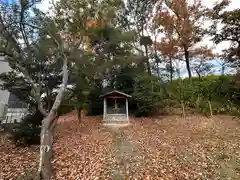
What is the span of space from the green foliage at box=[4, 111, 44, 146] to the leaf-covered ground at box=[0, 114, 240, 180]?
18.4 inches

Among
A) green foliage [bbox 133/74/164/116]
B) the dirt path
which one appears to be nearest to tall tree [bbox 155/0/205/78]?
green foliage [bbox 133/74/164/116]

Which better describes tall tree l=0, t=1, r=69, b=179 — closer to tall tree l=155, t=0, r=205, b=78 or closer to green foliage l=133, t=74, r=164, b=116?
green foliage l=133, t=74, r=164, b=116

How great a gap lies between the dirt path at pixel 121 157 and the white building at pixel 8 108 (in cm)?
717

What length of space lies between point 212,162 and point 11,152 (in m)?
8.04

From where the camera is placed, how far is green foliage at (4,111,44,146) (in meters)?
9.66

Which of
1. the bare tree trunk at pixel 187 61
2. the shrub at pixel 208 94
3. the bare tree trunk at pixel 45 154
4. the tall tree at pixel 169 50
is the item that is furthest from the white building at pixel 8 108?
the bare tree trunk at pixel 187 61

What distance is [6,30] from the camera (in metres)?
9.04

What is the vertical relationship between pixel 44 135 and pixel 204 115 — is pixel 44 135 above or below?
below

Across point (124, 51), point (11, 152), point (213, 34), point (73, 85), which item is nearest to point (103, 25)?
point (124, 51)

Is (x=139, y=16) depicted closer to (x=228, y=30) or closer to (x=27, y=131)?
(x=228, y=30)

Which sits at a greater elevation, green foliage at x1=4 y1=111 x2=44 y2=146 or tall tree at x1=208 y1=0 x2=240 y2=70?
Result: tall tree at x1=208 y1=0 x2=240 y2=70

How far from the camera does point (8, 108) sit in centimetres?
1533

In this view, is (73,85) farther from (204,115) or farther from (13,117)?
(204,115)

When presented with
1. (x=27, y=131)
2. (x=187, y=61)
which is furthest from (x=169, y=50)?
(x=27, y=131)
